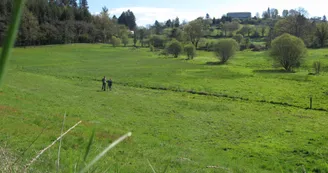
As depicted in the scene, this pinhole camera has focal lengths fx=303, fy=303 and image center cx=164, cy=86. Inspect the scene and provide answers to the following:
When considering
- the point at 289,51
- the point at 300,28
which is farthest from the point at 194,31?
the point at 289,51

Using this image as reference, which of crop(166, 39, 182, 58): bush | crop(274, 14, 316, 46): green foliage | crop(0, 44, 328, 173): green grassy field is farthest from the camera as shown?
crop(274, 14, 316, 46): green foliage

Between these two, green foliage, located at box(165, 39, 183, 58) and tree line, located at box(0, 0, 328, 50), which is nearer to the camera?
green foliage, located at box(165, 39, 183, 58)

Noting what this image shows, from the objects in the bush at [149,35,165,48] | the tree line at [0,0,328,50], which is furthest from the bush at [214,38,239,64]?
the bush at [149,35,165,48]

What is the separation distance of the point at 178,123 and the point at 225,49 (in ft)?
194

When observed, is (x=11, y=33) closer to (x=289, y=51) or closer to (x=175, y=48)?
(x=289, y=51)

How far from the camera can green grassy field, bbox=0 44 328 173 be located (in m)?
13.2

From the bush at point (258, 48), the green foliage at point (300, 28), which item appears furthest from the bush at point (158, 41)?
the green foliage at point (300, 28)

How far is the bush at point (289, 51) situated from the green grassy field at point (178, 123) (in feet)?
43.4

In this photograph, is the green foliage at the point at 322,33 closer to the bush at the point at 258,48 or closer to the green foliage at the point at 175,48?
the bush at the point at 258,48

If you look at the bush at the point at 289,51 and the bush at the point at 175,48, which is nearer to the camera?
the bush at the point at 289,51

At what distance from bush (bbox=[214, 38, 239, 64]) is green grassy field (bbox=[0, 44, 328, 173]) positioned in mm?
31799

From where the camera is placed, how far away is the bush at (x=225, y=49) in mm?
79812

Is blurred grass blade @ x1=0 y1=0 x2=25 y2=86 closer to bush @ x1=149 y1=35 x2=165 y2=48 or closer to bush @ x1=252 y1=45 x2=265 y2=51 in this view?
bush @ x1=252 y1=45 x2=265 y2=51

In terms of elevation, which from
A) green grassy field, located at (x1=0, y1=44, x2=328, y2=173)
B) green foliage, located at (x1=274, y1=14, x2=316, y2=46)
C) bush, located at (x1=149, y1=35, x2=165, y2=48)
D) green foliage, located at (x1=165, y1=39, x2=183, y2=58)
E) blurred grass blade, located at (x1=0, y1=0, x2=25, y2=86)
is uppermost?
green foliage, located at (x1=274, y1=14, x2=316, y2=46)
